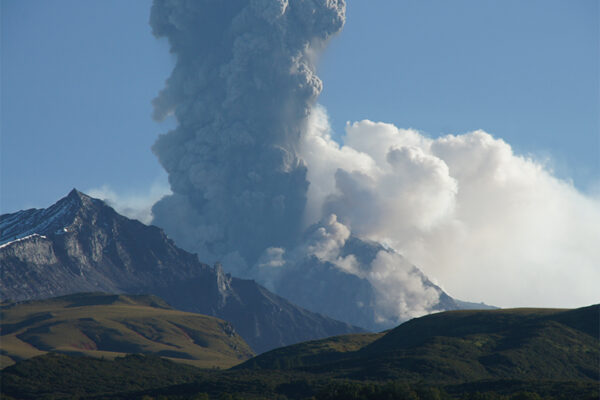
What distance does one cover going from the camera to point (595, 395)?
200m

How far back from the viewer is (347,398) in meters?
199

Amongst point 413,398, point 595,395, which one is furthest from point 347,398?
point 595,395

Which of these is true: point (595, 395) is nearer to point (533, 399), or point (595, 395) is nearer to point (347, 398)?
point (533, 399)

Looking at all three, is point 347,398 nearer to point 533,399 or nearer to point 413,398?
point 413,398

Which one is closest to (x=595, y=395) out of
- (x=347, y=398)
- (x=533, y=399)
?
(x=533, y=399)

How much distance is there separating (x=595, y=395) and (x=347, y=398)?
61333mm

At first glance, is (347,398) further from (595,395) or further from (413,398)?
(595,395)

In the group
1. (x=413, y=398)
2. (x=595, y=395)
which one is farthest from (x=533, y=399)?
(x=413, y=398)

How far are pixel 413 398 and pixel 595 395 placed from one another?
150ft

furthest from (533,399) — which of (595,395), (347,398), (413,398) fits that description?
(347,398)

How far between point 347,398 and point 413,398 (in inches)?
634

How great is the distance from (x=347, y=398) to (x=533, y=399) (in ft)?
148

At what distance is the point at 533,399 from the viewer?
196 meters
